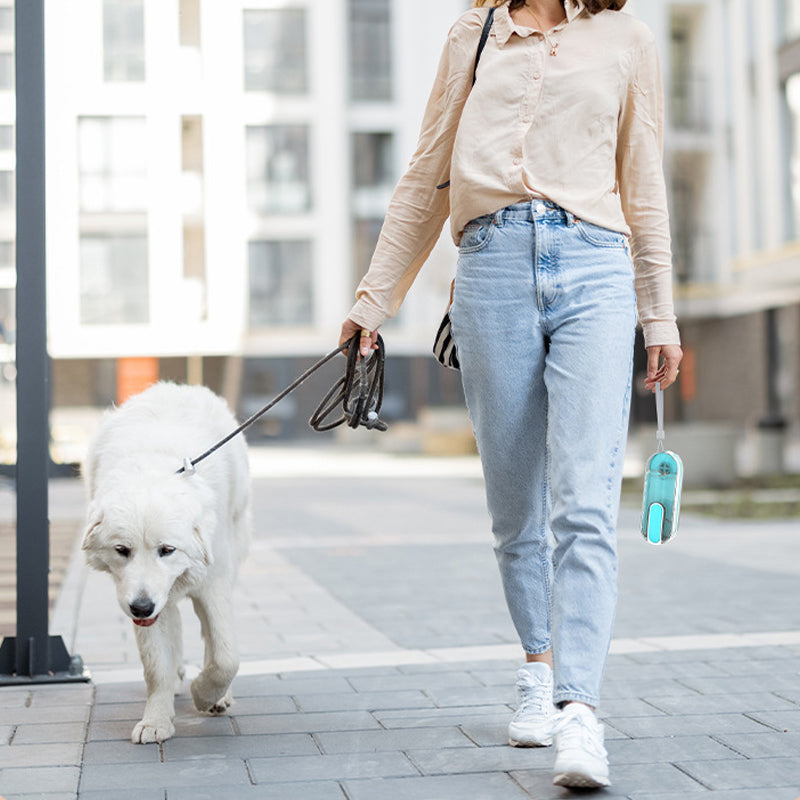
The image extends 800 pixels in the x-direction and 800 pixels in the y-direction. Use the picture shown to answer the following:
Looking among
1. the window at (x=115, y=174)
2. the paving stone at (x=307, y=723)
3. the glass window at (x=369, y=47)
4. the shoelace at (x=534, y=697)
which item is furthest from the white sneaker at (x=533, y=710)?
the glass window at (x=369, y=47)

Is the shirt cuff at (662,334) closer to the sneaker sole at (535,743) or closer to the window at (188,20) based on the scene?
the sneaker sole at (535,743)

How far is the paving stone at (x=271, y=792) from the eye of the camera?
3.01 meters

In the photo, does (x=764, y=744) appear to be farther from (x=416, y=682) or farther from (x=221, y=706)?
(x=221, y=706)

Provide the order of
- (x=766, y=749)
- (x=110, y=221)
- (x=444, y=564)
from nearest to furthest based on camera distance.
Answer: (x=766, y=749)
(x=444, y=564)
(x=110, y=221)

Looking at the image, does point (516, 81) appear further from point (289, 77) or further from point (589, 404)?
point (289, 77)

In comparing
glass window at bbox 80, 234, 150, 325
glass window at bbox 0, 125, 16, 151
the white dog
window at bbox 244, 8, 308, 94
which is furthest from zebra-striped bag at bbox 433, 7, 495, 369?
window at bbox 244, 8, 308, 94

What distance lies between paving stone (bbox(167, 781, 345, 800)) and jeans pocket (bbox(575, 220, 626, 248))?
147 centimetres

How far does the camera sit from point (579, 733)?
9.74 feet

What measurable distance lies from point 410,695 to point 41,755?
1.22m

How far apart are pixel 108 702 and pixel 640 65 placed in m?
2.50

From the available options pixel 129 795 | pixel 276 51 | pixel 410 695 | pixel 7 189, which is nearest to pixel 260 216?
pixel 276 51

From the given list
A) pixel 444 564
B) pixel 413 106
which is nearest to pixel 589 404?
pixel 444 564

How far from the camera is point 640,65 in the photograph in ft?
10.8

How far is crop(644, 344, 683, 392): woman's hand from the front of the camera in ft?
11.0
